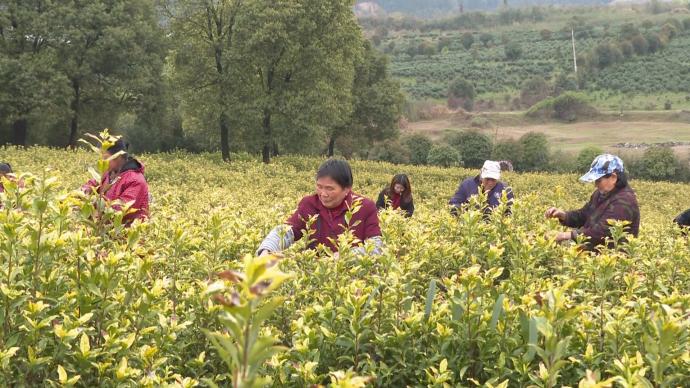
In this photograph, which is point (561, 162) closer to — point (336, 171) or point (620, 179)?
point (620, 179)

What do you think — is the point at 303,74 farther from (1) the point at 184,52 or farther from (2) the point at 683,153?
(2) the point at 683,153

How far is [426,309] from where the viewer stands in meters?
2.48

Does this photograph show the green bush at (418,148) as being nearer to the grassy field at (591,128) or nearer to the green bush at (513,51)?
the grassy field at (591,128)

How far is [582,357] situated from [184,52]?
2531 centimetres

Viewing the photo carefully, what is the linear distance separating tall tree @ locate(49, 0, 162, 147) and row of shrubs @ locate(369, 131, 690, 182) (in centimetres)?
2454

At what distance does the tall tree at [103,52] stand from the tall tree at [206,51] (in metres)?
4.37

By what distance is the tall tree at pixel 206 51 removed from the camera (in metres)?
25.0

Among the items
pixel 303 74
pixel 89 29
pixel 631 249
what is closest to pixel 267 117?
pixel 303 74

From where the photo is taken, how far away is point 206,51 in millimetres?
25094

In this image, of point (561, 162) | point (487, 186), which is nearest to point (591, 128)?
point (561, 162)

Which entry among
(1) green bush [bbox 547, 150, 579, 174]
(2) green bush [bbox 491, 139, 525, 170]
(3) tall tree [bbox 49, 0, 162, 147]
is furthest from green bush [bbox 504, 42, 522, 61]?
(3) tall tree [bbox 49, 0, 162, 147]

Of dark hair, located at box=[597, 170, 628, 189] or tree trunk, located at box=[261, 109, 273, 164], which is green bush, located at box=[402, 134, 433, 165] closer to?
tree trunk, located at box=[261, 109, 273, 164]

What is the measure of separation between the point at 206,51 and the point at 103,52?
21.5 ft

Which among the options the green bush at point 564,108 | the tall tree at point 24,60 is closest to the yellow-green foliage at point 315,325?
the tall tree at point 24,60
